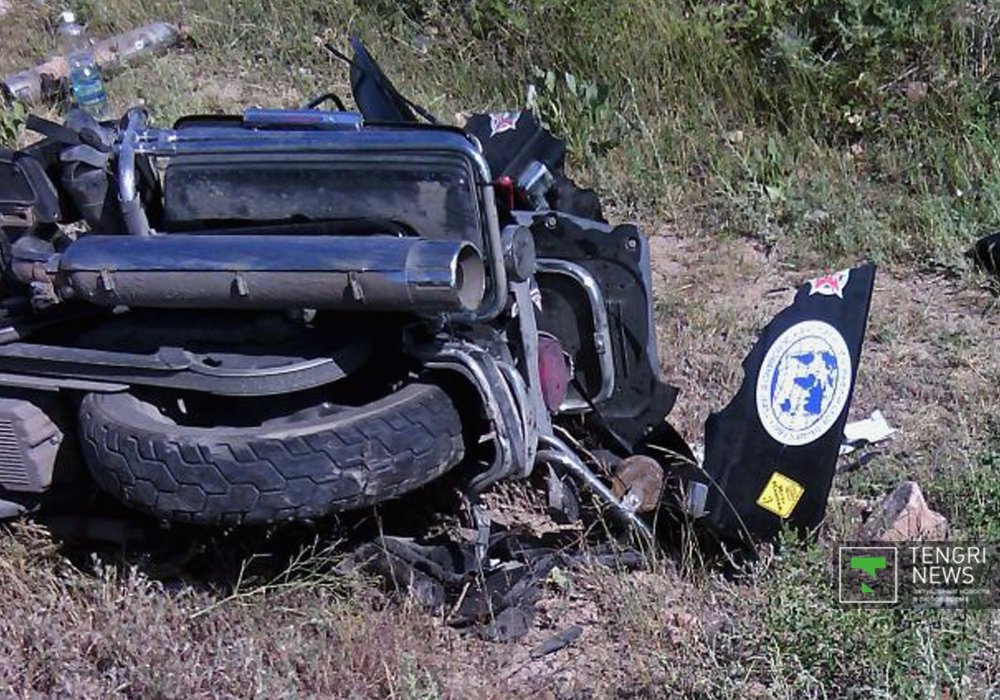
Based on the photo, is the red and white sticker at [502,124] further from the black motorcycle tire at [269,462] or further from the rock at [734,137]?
the rock at [734,137]

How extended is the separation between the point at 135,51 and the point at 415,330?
4923 mm

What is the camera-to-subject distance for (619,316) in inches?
180

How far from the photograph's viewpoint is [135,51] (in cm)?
835

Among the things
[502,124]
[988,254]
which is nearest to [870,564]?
[502,124]

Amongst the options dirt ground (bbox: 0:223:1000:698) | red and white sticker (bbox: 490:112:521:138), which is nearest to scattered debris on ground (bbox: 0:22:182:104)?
red and white sticker (bbox: 490:112:521:138)

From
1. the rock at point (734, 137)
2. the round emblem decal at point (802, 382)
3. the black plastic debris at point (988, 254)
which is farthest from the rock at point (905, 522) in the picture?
the rock at point (734, 137)

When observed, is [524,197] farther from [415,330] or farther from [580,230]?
[415,330]

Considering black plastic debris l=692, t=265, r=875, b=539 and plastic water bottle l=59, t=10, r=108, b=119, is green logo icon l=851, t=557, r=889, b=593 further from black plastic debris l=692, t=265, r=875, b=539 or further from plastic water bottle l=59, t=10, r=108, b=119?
plastic water bottle l=59, t=10, r=108, b=119

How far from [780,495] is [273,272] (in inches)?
56.8

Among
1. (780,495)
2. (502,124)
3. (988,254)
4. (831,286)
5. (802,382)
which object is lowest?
(780,495)

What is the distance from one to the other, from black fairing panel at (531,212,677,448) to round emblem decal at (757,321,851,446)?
1.81ft

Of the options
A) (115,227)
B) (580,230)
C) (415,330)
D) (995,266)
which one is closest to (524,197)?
(580,230)

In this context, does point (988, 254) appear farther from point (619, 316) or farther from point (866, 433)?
point (619, 316)

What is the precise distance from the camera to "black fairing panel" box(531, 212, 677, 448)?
454 centimetres
